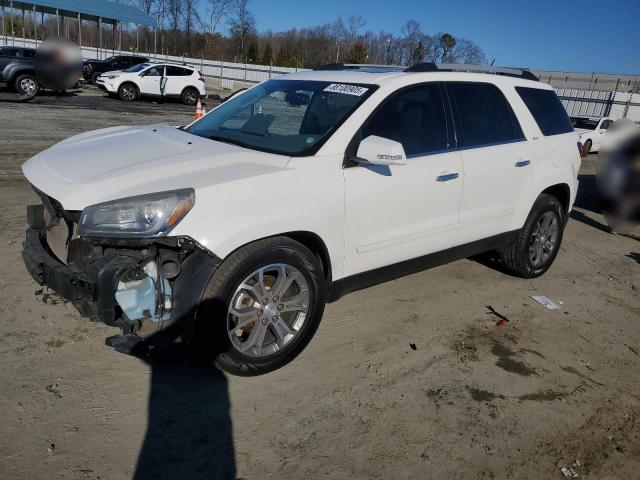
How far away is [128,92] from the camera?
2197cm

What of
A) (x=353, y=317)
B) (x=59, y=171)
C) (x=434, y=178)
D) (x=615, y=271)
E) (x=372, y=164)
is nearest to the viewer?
(x=59, y=171)

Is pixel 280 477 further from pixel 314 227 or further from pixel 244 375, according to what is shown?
pixel 314 227

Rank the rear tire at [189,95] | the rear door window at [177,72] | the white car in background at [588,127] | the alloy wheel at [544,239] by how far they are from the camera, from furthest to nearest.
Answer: the rear tire at [189,95] → the rear door window at [177,72] → the white car in background at [588,127] → the alloy wheel at [544,239]

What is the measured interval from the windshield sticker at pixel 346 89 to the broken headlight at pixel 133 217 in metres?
1.61

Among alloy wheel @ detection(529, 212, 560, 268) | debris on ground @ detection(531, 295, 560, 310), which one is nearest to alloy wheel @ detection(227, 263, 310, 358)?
debris on ground @ detection(531, 295, 560, 310)

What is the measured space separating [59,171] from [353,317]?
2.34 m

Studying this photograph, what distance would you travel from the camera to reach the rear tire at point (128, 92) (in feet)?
71.6

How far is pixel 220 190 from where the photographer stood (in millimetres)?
2896

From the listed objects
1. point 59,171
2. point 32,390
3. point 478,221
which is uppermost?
point 59,171

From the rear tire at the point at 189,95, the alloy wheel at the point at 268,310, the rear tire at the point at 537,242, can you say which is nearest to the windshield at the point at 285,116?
the alloy wheel at the point at 268,310

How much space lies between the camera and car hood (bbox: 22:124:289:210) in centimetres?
288

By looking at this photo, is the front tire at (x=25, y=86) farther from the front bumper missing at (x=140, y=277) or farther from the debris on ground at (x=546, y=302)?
the debris on ground at (x=546, y=302)

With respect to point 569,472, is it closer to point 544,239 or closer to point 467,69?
point 544,239

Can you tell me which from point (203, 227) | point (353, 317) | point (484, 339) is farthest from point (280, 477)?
point (484, 339)
